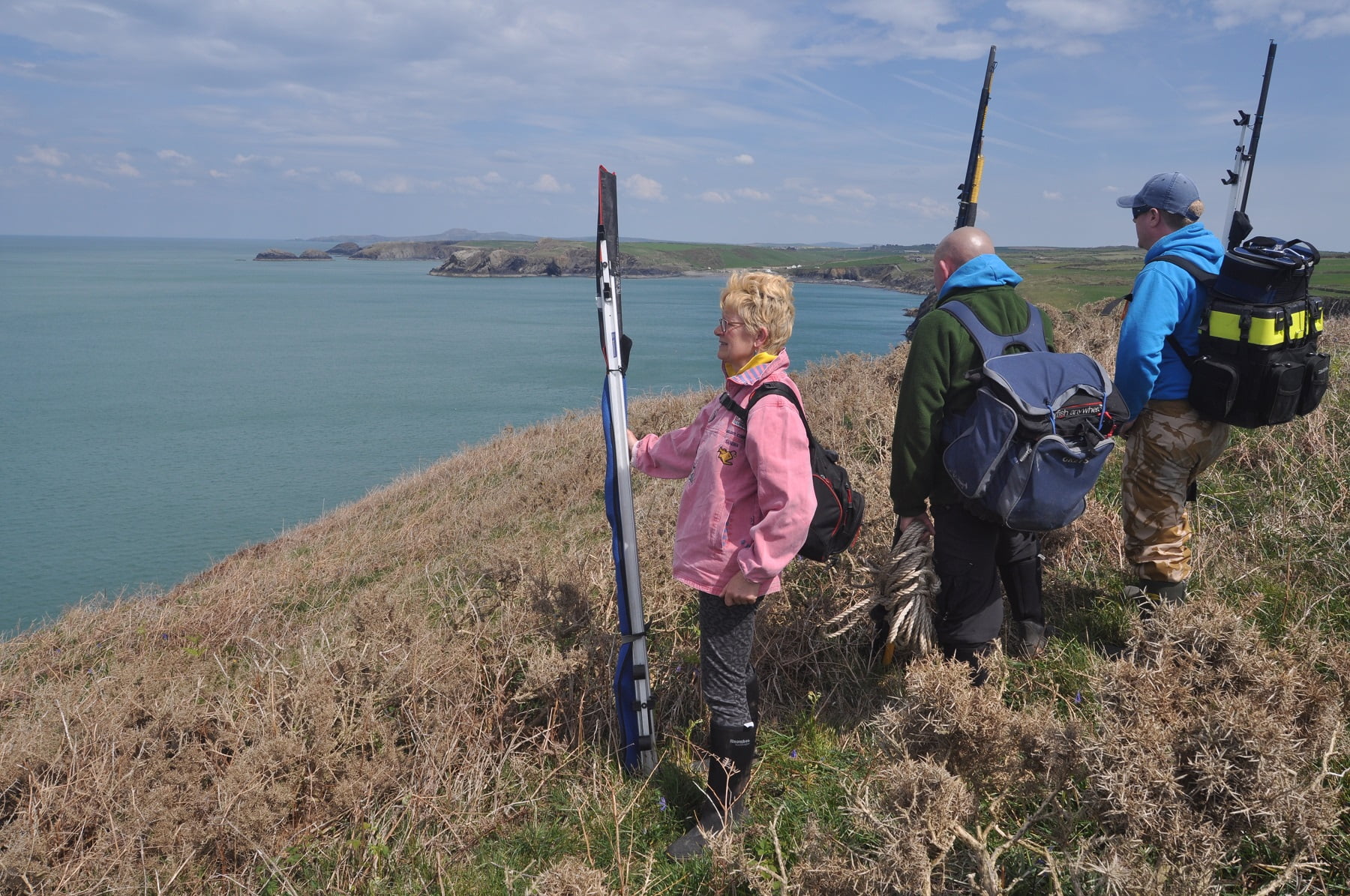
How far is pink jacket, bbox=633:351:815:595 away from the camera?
2584 mm

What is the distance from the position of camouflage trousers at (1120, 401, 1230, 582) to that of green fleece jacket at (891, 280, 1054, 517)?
92 centimetres

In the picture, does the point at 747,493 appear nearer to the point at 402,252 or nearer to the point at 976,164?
the point at 976,164

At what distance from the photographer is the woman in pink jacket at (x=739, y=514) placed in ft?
8.52

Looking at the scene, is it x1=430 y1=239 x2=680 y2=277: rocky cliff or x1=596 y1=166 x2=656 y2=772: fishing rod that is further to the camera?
x1=430 y1=239 x2=680 y2=277: rocky cliff

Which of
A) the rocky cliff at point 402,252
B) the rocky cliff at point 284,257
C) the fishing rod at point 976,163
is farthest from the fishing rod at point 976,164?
the rocky cliff at point 402,252

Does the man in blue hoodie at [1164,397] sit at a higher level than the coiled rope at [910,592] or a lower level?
higher

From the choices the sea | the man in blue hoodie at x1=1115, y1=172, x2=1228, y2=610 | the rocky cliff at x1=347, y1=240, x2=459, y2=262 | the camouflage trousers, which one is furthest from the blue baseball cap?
the rocky cliff at x1=347, y1=240, x2=459, y2=262

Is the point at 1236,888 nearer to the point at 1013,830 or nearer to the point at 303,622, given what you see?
the point at 1013,830

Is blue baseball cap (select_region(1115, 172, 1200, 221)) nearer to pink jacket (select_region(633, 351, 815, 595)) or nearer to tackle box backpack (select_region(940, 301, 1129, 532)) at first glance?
tackle box backpack (select_region(940, 301, 1129, 532))

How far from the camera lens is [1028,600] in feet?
12.3

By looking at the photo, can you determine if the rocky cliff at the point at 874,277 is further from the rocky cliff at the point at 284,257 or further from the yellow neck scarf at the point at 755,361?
the rocky cliff at the point at 284,257

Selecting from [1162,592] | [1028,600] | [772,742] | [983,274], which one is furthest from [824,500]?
[1162,592]

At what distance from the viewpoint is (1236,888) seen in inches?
86.6

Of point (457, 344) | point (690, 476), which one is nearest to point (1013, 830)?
point (690, 476)
